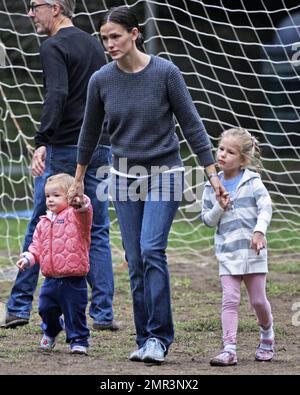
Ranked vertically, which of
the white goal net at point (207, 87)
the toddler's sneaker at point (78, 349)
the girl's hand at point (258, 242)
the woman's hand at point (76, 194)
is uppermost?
the white goal net at point (207, 87)

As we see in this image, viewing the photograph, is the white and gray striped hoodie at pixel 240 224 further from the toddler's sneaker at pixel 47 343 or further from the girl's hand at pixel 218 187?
the toddler's sneaker at pixel 47 343

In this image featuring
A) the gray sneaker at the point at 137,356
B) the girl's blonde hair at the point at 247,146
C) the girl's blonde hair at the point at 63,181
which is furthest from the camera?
the girl's blonde hair at the point at 63,181

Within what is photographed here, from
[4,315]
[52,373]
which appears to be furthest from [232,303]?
[4,315]

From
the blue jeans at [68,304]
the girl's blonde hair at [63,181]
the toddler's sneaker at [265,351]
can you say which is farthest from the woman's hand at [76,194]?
the toddler's sneaker at [265,351]

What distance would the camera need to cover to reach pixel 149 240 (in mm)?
5027

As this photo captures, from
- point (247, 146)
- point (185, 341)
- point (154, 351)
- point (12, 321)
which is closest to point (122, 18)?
point (247, 146)

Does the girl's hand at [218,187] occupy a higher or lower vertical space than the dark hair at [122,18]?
lower

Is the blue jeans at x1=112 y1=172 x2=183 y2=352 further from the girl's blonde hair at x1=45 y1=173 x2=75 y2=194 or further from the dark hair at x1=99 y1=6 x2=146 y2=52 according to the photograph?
the dark hair at x1=99 y1=6 x2=146 y2=52

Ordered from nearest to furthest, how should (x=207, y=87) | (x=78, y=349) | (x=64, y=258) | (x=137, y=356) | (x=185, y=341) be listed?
(x=137, y=356), (x=64, y=258), (x=78, y=349), (x=185, y=341), (x=207, y=87)

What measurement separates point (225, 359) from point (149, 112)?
1.21 m

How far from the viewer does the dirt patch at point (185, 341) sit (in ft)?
16.4

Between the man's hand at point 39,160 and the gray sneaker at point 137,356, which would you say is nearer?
the gray sneaker at point 137,356

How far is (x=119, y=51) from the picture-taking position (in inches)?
196

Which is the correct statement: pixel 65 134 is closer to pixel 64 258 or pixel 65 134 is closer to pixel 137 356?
pixel 64 258
